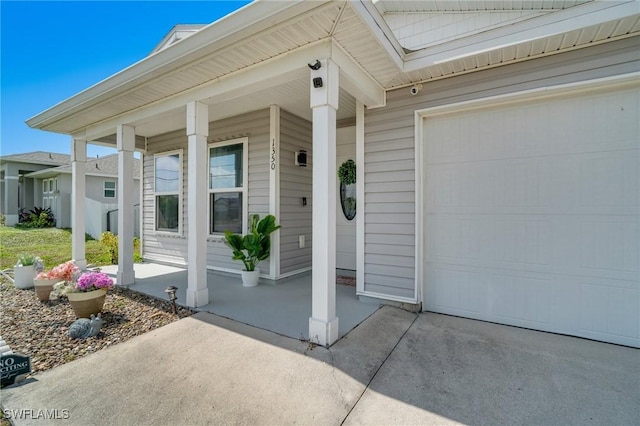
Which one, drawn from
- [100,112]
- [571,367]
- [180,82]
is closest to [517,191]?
[571,367]

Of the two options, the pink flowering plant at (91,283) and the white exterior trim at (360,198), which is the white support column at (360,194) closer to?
the white exterior trim at (360,198)

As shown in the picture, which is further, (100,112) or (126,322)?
(100,112)

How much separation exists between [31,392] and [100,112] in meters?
4.02

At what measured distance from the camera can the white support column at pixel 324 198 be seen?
2.48 metres

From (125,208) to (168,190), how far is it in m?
1.59

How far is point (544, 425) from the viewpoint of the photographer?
1619 millimetres

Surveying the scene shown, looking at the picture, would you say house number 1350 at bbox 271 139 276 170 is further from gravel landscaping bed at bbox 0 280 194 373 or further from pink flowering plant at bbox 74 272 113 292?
pink flowering plant at bbox 74 272 113 292

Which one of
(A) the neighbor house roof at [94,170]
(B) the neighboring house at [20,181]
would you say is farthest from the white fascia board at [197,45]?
(B) the neighboring house at [20,181]

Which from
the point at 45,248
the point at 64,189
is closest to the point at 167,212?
the point at 45,248

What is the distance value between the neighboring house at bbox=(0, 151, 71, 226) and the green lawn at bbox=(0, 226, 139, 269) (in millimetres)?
5160

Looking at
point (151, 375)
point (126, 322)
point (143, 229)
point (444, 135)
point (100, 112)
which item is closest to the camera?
point (151, 375)

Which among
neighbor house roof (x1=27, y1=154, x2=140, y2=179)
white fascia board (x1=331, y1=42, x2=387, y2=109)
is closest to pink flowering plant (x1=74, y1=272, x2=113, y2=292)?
white fascia board (x1=331, y1=42, x2=387, y2=109)

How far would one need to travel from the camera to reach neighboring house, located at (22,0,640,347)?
2.49m

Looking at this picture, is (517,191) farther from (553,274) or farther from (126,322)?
(126,322)
